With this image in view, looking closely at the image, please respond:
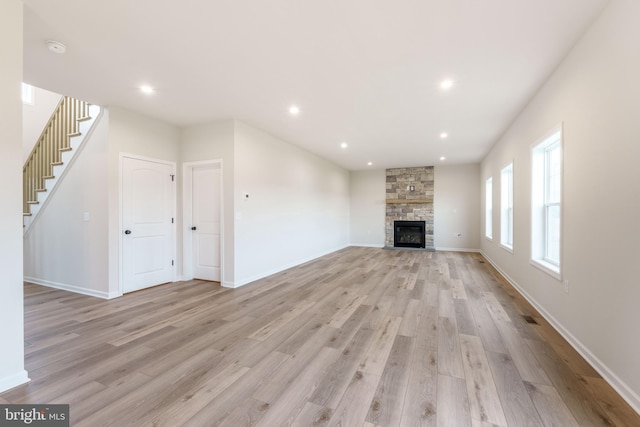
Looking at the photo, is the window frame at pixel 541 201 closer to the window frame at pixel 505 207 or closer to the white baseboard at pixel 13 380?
the window frame at pixel 505 207

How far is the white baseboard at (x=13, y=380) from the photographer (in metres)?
1.78

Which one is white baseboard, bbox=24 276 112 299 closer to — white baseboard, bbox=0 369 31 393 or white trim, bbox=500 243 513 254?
white baseboard, bbox=0 369 31 393

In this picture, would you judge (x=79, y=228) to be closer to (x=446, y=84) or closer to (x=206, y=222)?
(x=206, y=222)

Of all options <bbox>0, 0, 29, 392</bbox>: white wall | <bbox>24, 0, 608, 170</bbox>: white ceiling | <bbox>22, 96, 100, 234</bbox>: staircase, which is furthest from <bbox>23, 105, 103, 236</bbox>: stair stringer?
<bbox>0, 0, 29, 392</bbox>: white wall

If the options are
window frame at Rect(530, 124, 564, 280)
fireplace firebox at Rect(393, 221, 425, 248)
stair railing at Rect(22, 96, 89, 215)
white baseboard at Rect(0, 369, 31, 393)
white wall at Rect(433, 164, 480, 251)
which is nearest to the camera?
white baseboard at Rect(0, 369, 31, 393)

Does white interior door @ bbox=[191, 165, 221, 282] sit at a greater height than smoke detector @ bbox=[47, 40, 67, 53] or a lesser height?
lesser

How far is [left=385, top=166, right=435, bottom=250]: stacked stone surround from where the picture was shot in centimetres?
865

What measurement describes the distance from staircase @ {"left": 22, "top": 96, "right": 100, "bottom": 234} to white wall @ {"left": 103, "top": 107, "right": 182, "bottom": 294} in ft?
1.23

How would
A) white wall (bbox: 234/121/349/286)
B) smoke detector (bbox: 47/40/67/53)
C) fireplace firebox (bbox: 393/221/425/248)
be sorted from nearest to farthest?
1. smoke detector (bbox: 47/40/67/53)
2. white wall (bbox: 234/121/349/286)
3. fireplace firebox (bbox: 393/221/425/248)

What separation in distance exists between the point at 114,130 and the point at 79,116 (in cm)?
103

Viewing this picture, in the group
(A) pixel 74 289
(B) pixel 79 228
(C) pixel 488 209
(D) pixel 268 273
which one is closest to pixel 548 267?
(D) pixel 268 273

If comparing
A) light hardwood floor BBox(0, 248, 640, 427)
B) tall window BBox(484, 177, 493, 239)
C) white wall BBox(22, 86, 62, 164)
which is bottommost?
light hardwood floor BBox(0, 248, 640, 427)

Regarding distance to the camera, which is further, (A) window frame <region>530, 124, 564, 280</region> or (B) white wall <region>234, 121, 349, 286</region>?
(B) white wall <region>234, 121, 349, 286</region>

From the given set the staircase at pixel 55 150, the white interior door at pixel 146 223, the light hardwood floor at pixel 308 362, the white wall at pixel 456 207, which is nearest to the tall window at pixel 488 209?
the white wall at pixel 456 207
